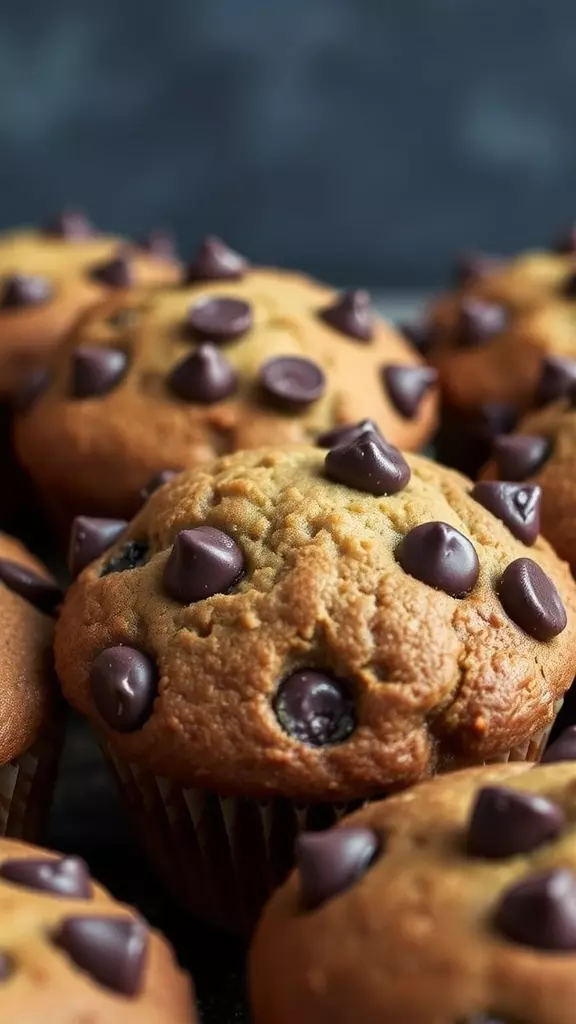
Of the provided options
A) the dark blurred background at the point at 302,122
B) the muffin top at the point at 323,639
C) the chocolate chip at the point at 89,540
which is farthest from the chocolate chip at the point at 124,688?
the dark blurred background at the point at 302,122

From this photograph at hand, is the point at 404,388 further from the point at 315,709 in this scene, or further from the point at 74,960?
the point at 74,960

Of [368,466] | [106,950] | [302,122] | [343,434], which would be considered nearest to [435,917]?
[106,950]

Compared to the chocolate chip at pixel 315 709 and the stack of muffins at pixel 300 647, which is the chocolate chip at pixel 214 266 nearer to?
the stack of muffins at pixel 300 647

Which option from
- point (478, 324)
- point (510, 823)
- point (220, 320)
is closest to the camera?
point (510, 823)

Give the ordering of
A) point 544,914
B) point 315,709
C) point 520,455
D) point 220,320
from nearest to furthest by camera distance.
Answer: point 544,914 < point 315,709 < point 520,455 < point 220,320

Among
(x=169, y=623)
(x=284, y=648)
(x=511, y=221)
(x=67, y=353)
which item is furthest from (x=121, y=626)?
(x=511, y=221)

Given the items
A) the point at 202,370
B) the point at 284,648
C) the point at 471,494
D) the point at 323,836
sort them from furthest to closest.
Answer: the point at 202,370
the point at 471,494
the point at 284,648
the point at 323,836

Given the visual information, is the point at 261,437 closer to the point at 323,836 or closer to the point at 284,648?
the point at 284,648

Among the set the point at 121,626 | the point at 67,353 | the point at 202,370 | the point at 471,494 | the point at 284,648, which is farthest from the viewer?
the point at 67,353
